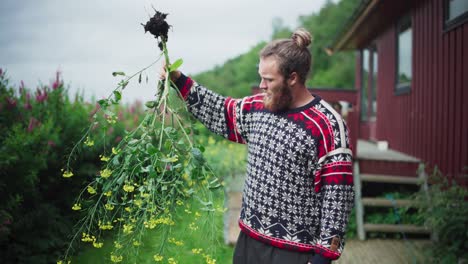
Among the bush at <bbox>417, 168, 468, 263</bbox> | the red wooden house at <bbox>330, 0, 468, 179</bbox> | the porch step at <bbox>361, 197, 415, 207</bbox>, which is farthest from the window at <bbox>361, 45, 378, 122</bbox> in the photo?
the bush at <bbox>417, 168, 468, 263</bbox>

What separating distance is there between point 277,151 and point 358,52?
9490 millimetres

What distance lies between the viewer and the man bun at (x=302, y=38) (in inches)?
76.8

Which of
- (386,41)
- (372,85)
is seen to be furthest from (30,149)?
(372,85)

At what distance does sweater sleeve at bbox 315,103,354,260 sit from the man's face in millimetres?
223

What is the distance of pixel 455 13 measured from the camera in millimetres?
4746

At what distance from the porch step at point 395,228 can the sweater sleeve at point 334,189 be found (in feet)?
11.2

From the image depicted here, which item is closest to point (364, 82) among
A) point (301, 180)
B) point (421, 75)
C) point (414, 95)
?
point (414, 95)

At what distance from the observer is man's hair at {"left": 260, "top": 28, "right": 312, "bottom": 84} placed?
1.91 m

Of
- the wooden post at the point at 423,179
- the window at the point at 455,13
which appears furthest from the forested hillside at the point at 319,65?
the wooden post at the point at 423,179

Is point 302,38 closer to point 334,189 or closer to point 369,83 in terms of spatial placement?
point 334,189

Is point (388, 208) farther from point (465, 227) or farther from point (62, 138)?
point (62, 138)

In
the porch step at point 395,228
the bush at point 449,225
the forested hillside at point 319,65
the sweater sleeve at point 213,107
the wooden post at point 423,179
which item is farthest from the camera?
the forested hillside at point 319,65

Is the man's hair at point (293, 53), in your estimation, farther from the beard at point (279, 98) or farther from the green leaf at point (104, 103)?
the green leaf at point (104, 103)

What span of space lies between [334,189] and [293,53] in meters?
0.62
